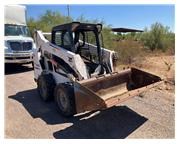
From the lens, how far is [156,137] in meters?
4.90

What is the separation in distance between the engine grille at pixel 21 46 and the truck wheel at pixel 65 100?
6.10 m

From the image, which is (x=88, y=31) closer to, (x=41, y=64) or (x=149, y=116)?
(x=41, y=64)

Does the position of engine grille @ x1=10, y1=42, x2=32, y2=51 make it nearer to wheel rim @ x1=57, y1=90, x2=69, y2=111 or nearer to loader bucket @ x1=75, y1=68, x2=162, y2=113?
wheel rim @ x1=57, y1=90, x2=69, y2=111

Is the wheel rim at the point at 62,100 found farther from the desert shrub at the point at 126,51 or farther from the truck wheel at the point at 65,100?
the desert shrub at the point at 126,51

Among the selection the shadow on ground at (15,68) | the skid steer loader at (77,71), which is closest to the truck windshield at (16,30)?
the shadow on ground at (15,68)

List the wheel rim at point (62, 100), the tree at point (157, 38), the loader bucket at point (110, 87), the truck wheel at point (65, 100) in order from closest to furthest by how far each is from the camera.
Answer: the loader bucket at point (110, 87) < the truck wheel at point (65, 100) < the wheel rim at point (62, 100) < the tree at point (157, 38)

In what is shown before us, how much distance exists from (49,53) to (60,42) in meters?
0.43

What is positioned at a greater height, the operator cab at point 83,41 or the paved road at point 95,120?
the operator cab at point 83,41

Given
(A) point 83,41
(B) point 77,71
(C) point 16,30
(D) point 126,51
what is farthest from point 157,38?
(B) point 77,71

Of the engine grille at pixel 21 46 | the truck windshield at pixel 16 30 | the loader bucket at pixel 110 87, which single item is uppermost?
the truck windshield at pixel 16 30

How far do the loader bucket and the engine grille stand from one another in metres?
6.46

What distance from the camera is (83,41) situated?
7.08 metres

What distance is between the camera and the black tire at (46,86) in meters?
6.72

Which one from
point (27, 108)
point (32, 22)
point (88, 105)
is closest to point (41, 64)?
point (27, 108)
